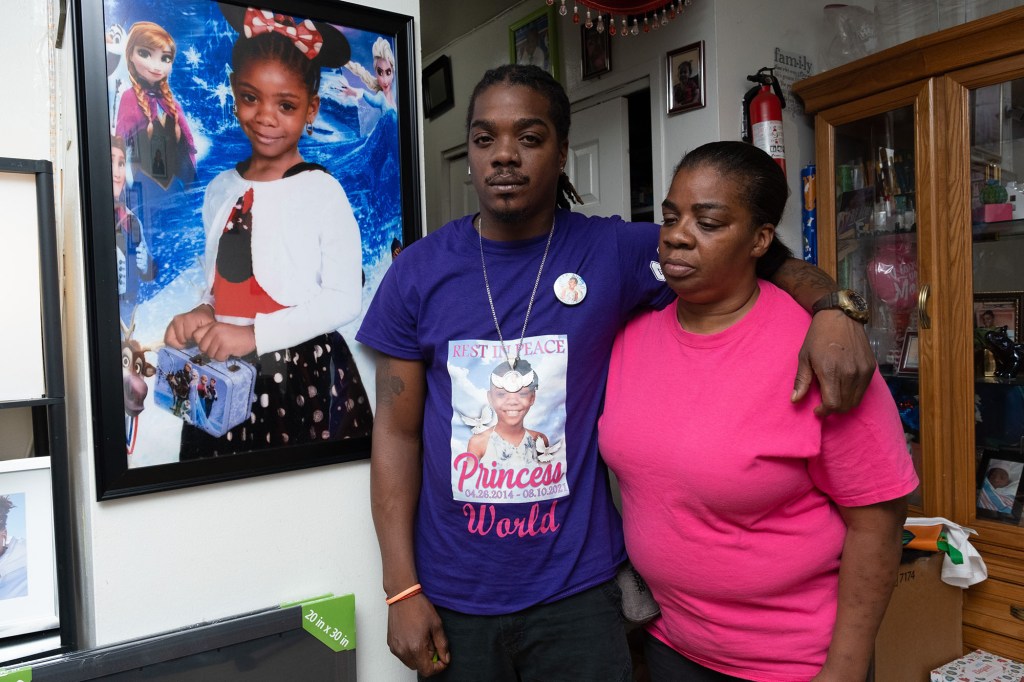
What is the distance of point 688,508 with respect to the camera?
3.44ft

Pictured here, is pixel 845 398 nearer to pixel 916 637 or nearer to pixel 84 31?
pixel 84 31

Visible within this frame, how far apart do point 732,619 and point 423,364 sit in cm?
66

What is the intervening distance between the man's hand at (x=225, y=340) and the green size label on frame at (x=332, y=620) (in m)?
0.48

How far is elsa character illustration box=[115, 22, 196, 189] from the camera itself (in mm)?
1149

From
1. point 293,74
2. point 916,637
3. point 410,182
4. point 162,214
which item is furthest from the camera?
point 916,637

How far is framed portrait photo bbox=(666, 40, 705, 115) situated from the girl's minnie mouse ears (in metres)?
1.39

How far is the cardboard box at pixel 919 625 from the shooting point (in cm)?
193

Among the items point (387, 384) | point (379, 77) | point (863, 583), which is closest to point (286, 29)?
point (379, 77)

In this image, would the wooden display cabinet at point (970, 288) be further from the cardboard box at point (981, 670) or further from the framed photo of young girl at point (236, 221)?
the framed photo of young girl at point (236, 221)

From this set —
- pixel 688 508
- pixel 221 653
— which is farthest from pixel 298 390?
pixel 688 508

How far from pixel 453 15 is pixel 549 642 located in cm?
287

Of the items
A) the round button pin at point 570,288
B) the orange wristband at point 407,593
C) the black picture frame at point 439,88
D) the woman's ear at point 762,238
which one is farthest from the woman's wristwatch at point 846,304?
the black picture frame at point 439,88

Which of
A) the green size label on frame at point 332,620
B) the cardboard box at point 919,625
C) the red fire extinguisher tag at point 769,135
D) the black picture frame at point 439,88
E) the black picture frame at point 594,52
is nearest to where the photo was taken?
the green size label on frame at point 332,620

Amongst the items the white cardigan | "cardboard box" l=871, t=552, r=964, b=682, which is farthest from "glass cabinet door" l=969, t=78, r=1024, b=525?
the white cardigan
